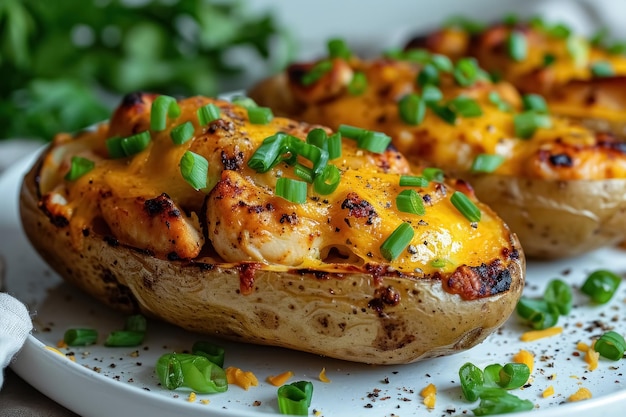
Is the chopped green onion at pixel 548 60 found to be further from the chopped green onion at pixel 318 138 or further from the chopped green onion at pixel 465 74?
the chopped green onion at pixel 318 138

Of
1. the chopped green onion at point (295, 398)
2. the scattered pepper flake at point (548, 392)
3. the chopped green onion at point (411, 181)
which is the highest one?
the chopped green onion at point (411, 181)

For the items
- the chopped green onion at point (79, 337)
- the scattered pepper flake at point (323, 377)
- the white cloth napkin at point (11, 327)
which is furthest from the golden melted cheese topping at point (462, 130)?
the white cloth napkin at point (11, 327)

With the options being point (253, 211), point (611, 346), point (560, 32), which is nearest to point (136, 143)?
point (253, 211)

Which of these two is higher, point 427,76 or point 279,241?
point 427,76

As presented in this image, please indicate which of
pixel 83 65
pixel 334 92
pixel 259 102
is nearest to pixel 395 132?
pixel 334 92

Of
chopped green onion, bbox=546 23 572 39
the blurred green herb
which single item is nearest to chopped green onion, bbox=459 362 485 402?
chopped green onion, bbox=546 23 572 39

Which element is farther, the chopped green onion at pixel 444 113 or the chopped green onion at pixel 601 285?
the chopped green onion at pixel 444 113

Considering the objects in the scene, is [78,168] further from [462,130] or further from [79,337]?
[462,130]

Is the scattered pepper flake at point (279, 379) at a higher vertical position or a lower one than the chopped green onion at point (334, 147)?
lower
